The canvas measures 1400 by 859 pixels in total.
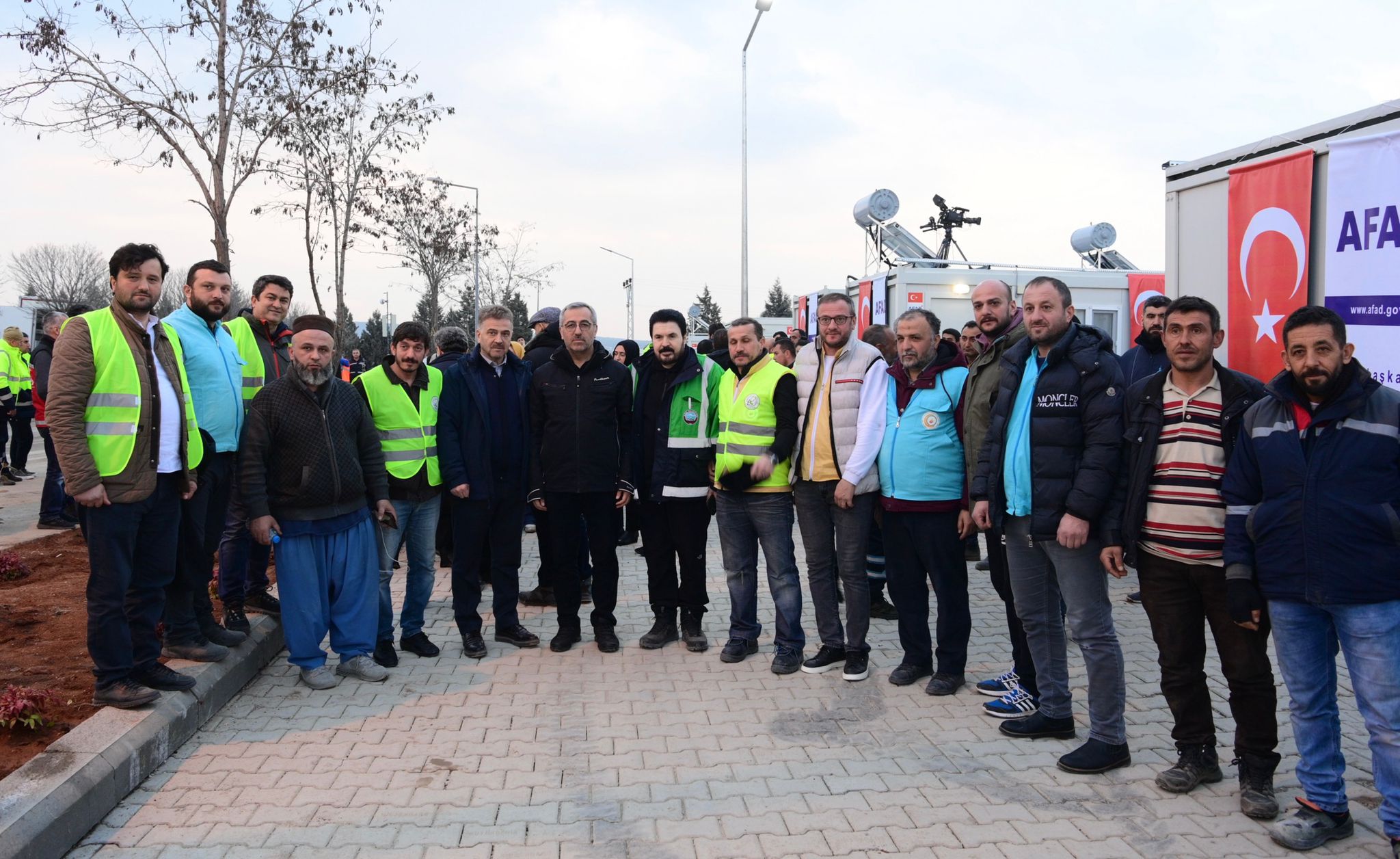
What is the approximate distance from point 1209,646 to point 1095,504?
2.83 m

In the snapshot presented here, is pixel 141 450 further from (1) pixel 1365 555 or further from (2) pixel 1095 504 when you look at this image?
(1) pixel 1365 555

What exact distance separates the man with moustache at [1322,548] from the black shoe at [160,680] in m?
4.70

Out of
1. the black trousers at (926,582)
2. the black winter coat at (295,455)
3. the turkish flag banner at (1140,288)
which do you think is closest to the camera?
the black winter coat at (295,455)

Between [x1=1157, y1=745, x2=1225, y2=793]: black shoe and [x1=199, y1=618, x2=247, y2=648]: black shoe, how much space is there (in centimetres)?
481

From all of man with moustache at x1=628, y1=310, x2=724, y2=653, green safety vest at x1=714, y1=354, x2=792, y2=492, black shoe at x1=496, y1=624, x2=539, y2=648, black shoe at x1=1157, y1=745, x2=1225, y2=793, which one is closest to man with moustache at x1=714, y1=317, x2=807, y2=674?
green safety vest at x1=714, y1=354, x2=792, y2=492

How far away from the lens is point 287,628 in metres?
5.38

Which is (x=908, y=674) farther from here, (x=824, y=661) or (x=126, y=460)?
(x=126, y=460)

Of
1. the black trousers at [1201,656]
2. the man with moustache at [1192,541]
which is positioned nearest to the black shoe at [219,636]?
the man with moustache at [1192,541]

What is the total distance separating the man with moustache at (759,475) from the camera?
5645 mm

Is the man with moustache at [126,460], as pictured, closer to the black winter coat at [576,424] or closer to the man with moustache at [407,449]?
the man with moustache at [407,449]

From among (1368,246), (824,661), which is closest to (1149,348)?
(1368,246)

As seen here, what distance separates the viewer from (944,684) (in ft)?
17.4

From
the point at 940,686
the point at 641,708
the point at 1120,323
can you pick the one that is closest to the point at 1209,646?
the point at 940,686

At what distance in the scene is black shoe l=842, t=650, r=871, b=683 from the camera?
5.56 meters
